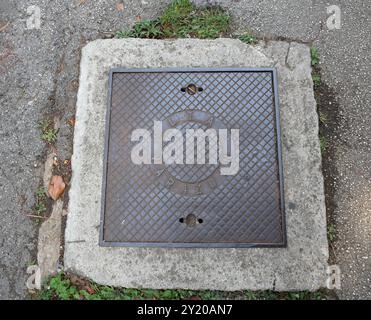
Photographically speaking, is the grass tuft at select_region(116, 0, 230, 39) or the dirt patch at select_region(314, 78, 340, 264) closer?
the dirt patch at select_region(314, 78, 340, 264)

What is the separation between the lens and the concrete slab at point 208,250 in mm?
2336

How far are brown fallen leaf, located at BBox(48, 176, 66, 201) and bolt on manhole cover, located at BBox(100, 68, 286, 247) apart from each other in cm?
32

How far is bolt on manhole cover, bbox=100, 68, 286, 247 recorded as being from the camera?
2.36m

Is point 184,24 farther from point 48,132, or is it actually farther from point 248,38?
point 48,132

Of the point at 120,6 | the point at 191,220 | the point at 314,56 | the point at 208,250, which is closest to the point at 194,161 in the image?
the point at 191,220

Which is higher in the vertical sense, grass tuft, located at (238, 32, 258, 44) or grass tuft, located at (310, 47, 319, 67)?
grass tuft, located at (238, 32, 258, 44)

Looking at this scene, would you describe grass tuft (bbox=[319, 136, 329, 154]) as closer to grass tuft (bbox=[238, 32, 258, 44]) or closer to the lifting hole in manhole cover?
grass tuft (bbox=[238, 32, 258, 44])

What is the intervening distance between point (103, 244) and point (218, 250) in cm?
69

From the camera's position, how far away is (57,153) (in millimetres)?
2609

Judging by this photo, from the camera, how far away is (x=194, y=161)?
2.43 m

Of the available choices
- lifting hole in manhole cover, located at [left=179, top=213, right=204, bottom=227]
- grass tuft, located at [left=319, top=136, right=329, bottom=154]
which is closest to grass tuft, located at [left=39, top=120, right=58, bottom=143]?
lifting hole in manhole cover, located at [left=179, top=213, right=204, bottom=227]

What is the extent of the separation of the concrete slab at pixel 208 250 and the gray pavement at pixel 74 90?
0.13m

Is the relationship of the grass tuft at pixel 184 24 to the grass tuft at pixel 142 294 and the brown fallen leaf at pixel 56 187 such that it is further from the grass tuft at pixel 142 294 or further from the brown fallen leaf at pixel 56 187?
the grass tuft at pixel 142 294

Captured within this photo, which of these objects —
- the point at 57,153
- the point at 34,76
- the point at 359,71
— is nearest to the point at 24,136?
the point at 57,153
